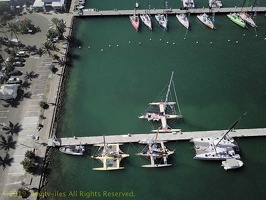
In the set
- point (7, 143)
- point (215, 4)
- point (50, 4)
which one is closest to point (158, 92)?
point (7, 143)

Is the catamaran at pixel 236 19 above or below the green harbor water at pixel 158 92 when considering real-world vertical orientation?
above

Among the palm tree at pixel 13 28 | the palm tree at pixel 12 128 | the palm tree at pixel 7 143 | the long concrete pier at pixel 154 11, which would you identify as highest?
the long concrete pier at pixel 154 11

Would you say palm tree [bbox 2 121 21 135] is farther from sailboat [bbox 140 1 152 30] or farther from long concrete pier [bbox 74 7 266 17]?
sailboat [bbox 140 1 152 30]

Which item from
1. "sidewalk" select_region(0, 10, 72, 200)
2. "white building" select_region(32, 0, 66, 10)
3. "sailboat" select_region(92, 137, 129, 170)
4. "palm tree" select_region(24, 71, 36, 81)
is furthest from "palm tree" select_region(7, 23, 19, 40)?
"sailboat" select_region(92, 137, 129, 170)

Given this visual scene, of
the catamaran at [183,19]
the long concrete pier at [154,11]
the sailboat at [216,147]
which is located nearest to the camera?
the sailboat at [216,147]

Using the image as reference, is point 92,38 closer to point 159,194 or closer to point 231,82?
point 231,82

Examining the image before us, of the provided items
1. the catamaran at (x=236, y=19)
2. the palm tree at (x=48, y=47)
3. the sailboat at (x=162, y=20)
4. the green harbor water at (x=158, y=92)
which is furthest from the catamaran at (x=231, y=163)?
the palm tree at (x=48, y=47)

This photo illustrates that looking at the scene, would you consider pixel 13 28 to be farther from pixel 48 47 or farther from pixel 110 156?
pixel 110 156

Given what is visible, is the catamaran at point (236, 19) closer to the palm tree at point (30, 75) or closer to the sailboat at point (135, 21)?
the sailboat at point (135, 21)
